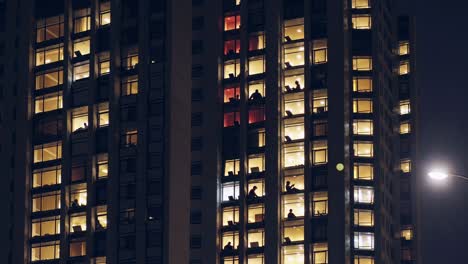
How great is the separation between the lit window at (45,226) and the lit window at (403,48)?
60935 mm

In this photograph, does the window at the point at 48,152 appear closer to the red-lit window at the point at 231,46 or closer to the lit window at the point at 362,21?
the red-lit window at the point at 231,46

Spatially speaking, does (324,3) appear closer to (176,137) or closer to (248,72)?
(248,72)

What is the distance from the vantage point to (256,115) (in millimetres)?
129750

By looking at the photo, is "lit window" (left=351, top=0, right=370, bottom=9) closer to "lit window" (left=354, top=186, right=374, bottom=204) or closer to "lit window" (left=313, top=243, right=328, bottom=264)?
"lit window" (left=354, top=186, right=374, bottom=204)

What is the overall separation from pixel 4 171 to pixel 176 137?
22.8 meters

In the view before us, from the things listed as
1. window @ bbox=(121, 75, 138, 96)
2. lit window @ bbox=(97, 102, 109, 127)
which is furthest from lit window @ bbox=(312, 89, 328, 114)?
lit window @ bbox=(97, 102, 109, 127)

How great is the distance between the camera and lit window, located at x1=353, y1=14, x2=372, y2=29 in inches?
5162

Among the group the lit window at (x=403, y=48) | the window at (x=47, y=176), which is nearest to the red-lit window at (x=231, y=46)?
the window at (x=47, y=176)

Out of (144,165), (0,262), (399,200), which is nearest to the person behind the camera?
(144,165)

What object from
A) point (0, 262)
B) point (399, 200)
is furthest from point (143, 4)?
point (399, 200)

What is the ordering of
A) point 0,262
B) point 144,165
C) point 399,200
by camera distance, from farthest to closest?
point 399,200 < point 0,262 < point 144,165

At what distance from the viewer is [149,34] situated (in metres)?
124

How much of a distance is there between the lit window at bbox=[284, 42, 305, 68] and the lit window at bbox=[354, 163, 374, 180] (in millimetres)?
12750

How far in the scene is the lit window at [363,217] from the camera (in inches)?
4909
